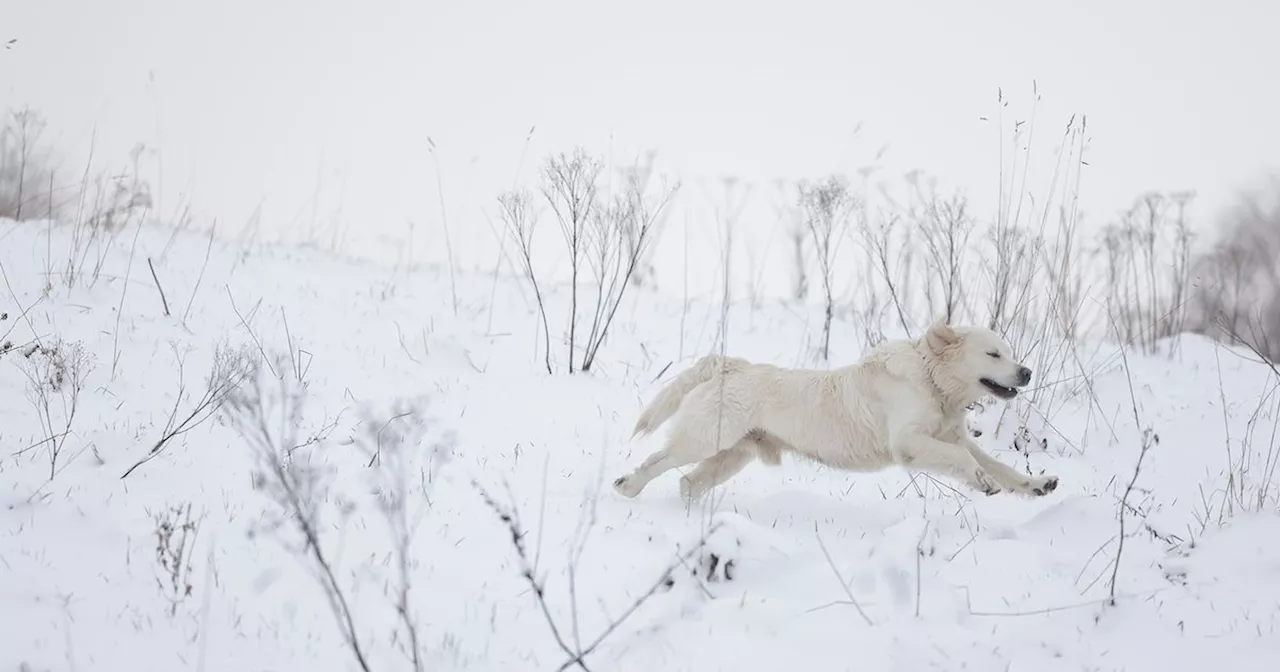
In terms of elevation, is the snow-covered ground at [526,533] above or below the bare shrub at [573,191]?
below

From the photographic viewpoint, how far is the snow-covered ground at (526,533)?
2.71m

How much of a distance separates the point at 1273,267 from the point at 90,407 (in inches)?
599

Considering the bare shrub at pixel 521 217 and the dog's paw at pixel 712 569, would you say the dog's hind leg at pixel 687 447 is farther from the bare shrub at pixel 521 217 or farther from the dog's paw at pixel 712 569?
the bare shrub at pixel 521 217

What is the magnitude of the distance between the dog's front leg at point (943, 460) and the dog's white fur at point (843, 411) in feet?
0.04

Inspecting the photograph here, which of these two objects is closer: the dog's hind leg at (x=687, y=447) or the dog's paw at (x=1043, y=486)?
the dog's paw at (x=1043, y=486)

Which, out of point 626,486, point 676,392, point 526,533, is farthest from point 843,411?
point 526,533

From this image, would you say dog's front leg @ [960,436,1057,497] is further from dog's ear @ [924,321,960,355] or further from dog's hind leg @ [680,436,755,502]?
dog's hind leg @ [680,436,755,502]

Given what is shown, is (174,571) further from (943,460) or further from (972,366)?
(972,366)

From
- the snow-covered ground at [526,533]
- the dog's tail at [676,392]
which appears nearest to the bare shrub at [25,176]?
the snow-covered ground at [526,533]

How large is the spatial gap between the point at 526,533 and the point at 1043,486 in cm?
284

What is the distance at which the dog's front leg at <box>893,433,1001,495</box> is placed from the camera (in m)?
4.40

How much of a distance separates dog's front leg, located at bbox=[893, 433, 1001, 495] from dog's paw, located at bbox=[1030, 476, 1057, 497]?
0.20m

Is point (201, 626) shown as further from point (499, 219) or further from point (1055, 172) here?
point (1055, 172)

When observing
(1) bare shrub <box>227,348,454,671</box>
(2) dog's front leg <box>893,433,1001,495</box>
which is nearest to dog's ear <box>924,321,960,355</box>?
(2) dog's front leg <box>893,433,1001,495</box>
